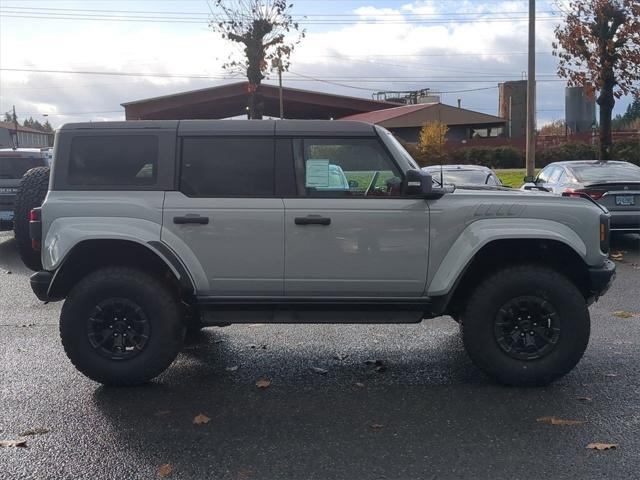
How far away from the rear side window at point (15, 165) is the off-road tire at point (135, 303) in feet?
29.1

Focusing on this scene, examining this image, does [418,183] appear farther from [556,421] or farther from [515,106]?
[515,106]

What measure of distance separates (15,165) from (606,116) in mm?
15528

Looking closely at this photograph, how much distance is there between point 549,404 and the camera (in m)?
4.98

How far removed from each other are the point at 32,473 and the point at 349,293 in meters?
2.52

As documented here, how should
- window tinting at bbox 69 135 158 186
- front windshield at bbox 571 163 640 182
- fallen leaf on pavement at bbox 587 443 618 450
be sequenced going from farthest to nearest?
front windshield at bbox 571 163 640 182, window tinting at bbox 69 135 158 186, fallen leaf on pavement at bbox 587 443 618 450

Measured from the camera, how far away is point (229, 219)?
5.27m

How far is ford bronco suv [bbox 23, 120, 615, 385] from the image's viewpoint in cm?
526

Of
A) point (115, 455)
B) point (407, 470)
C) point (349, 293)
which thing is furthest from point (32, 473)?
point (349, 293)

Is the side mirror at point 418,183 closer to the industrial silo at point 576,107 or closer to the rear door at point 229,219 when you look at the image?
the rear door at point 229,219

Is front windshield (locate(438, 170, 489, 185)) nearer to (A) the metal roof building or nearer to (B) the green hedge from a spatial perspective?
(B) the green hedge

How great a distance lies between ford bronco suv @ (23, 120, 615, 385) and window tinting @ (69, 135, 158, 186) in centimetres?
1

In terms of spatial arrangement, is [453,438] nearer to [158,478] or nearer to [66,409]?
[158,478]

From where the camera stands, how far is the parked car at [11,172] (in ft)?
42.8

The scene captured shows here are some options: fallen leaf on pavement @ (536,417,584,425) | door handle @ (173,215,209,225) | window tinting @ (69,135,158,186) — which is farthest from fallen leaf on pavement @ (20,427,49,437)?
fallen leaf on pavement @ (536,417,584,425)
